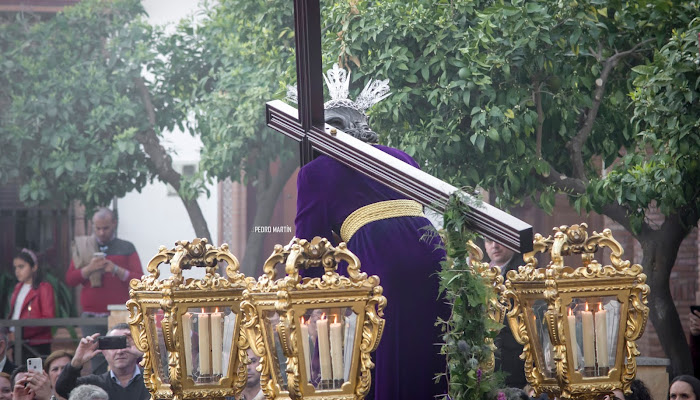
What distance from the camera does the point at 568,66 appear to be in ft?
18.9

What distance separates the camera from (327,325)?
227cm

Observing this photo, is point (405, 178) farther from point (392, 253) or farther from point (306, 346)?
point (306, 346)

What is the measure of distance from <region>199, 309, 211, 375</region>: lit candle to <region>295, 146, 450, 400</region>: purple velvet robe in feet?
1.20

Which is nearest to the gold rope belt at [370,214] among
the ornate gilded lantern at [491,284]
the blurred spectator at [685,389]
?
the ornate gilded lantern at [491,284]

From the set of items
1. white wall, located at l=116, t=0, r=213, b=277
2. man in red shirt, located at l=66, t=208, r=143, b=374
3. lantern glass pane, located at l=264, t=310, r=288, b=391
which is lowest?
lantern glass pane, located at l=264, t=310, r=288, b=391

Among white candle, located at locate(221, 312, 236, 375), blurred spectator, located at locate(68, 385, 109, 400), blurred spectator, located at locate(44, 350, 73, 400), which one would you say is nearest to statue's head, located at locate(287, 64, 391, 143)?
white candle, located at locate(221, 312, 236, 375)

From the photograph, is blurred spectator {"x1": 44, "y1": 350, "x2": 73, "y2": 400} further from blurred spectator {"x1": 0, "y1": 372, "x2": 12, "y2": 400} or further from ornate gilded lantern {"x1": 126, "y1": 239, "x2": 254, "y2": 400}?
ornate gilded lantern {"x1": 126, "y1": 239, "x2": 254, "y2": 400}

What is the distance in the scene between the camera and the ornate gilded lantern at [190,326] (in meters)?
2.68

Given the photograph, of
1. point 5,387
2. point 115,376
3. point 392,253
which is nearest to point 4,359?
point 5,387

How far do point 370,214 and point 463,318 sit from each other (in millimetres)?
504

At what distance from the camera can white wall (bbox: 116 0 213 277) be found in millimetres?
8297

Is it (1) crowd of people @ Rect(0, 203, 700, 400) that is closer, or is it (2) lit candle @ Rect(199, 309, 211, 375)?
(2) lit candle @ Rect(199, 309, 211, 375)

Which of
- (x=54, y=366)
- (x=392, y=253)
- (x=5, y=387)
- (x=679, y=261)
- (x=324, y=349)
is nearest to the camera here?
(x=324, y=349)

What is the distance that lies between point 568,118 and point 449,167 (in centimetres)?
76
